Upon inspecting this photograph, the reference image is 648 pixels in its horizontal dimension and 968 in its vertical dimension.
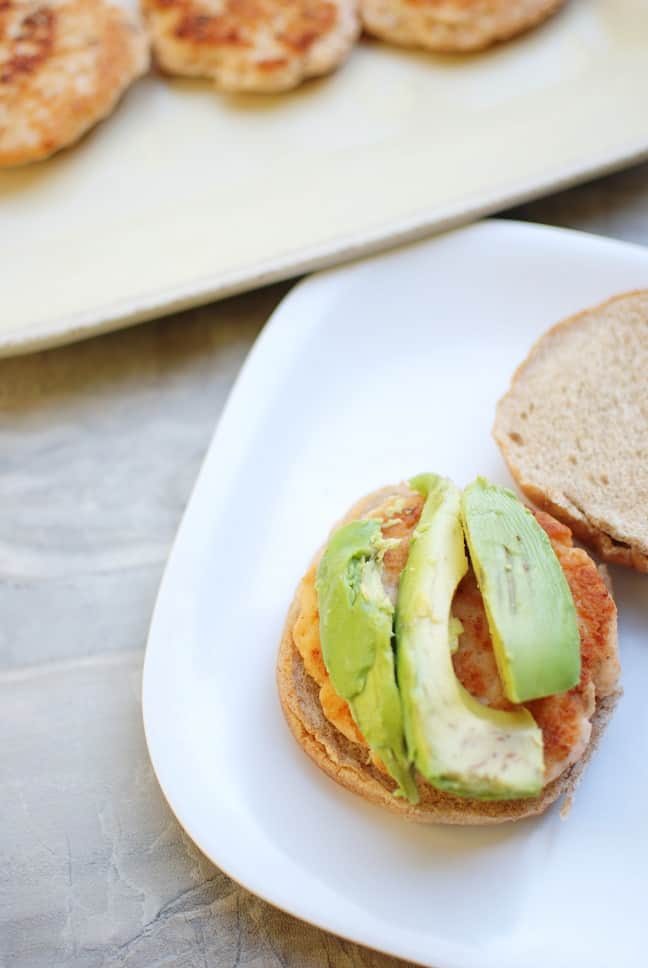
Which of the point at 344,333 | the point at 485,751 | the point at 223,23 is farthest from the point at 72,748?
the point at 223,23

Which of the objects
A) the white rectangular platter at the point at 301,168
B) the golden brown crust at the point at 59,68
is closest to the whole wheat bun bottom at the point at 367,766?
the white rectangular platter at the point at 301,168

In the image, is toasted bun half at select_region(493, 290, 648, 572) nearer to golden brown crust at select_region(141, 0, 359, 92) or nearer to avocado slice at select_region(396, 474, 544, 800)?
avocado slice at select_region(396, 474, 544, 800)

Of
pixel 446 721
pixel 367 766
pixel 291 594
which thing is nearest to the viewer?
pixel 446 721

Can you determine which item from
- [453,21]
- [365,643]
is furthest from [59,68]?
[365,643]

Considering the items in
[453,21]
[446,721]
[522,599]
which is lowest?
[446,721]

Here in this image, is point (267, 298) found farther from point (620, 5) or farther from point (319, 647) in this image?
point (620, 5)

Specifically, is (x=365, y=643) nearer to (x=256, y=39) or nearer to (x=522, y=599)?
(x=522, y=599)

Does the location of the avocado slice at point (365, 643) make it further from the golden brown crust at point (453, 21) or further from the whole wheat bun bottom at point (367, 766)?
the golden brown crust at point (453, 21)

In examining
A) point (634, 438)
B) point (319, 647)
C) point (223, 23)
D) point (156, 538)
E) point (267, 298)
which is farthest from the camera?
point (223, 23)
